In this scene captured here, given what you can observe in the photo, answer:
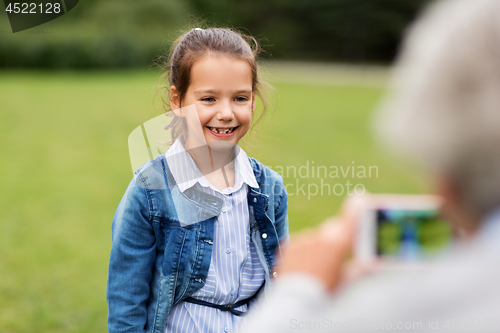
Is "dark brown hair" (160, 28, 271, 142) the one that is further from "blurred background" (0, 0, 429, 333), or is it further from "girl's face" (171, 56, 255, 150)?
"blurred background" (0, 0, 429, 333)

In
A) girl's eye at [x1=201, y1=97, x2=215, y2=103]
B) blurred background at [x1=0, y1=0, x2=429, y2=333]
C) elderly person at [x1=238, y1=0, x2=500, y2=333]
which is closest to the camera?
elderly person at [x1=238, y1=0, x2=500, y2=333]

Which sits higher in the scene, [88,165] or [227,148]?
[88,165]

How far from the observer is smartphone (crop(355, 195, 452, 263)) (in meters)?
0.74

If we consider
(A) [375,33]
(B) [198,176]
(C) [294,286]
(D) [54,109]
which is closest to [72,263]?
(B) [198,176]

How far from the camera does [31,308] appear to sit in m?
3.21

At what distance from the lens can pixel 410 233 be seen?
2.71ft

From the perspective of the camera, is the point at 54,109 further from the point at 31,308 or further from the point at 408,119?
the point at 408,119

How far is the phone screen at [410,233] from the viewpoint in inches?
30.6

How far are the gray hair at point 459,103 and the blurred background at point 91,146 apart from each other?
0.25 feet

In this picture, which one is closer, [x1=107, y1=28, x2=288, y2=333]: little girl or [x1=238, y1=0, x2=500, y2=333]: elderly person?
[x1=238, y1=0, x2=500, y2=333]: elderly person

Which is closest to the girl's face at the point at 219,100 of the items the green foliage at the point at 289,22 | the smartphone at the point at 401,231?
the smartphone at the point at 401,231

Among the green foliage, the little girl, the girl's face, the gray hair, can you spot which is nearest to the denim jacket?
the little girl

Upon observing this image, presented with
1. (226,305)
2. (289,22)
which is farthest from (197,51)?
(289,22)

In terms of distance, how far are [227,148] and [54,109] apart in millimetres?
10856
